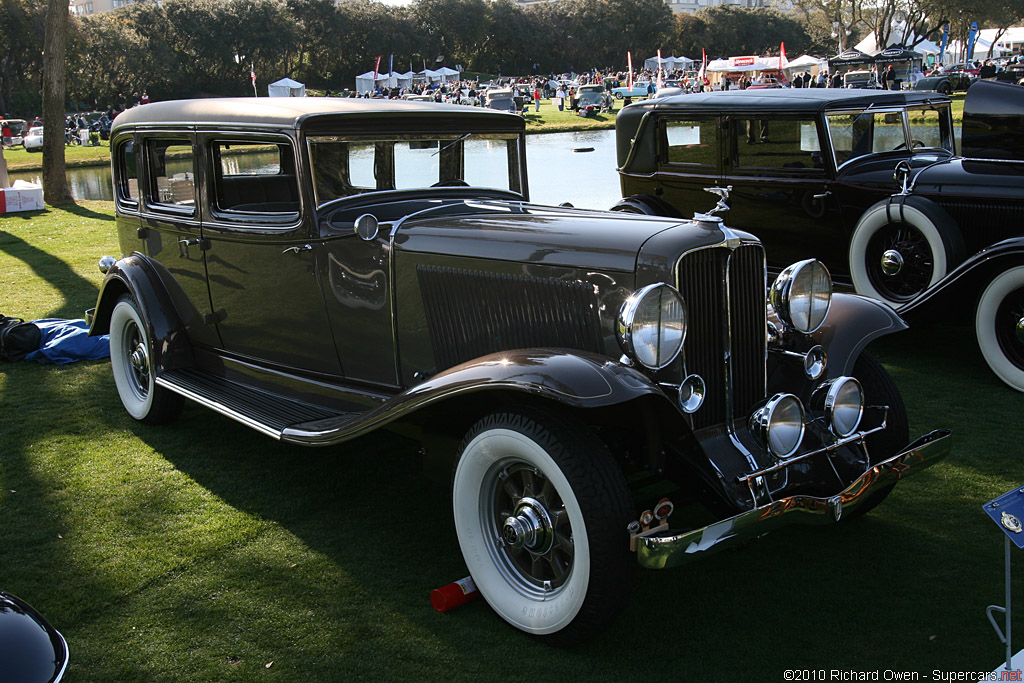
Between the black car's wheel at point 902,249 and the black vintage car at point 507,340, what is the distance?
2.60 m

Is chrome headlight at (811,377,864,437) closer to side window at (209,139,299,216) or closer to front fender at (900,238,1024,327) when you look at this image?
side window at (209,139,299,216)

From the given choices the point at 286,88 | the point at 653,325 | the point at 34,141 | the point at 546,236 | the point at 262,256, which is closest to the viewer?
the point at 653,325

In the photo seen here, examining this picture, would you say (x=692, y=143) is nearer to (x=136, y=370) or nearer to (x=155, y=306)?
(x=155, y=306)

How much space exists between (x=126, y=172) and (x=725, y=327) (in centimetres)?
389

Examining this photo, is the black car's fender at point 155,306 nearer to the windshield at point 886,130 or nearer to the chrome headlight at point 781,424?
the chrome headlight at point 781,424

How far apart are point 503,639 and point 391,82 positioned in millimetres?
57208

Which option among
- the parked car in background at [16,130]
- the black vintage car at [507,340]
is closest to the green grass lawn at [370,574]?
the black vintage car at [507,340]

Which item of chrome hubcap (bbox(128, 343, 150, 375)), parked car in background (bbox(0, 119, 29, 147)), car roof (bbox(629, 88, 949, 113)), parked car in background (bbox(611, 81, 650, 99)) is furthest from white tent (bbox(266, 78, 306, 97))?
chrome hubcap (bbox(128, 343, 150, 375))

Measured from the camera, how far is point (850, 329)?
3.67m

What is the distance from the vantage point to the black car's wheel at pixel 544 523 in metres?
2.63

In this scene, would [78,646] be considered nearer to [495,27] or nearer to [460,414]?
[460,414]

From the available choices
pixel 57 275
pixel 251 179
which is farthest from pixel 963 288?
pixel 57 275

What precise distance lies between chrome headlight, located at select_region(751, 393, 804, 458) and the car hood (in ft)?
2.10

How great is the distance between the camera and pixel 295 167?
389 centimetres
